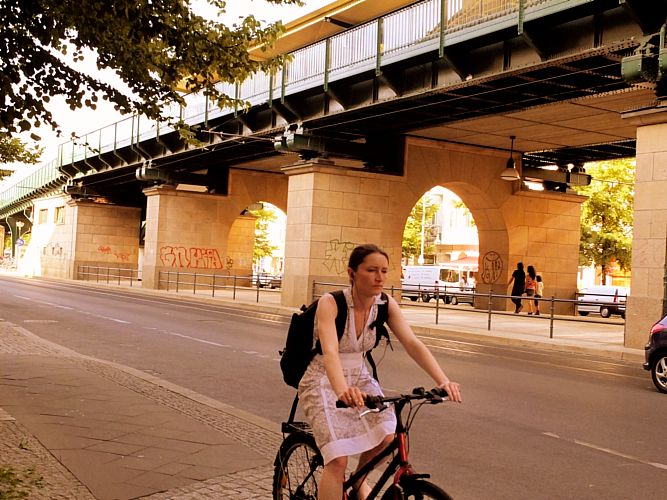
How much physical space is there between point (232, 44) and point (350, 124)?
1695cm

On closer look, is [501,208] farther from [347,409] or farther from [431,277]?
[347,409]

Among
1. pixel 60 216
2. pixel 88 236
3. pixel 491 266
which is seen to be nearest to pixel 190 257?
pixel 88 236

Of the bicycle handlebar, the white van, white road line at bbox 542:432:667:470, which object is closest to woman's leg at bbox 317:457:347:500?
the bicycle handlebar

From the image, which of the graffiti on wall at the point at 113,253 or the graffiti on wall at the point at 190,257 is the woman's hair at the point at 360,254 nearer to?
the graffiti on wall at the point at 190,257

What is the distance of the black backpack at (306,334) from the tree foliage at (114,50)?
3.57m

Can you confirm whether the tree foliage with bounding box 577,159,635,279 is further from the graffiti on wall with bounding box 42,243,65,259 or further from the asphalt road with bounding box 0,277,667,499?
the graffiti on wall with bounding box 42,243,65,259

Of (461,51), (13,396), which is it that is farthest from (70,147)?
(13,396)

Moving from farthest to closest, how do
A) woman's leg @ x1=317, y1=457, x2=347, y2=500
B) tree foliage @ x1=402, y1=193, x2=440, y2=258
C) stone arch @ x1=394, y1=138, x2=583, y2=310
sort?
tree foliage @ x1=402, y1=193, x2=440, y2=258, stone arch @ x1=394, y1=138, x2=583, y2=310, woman's leg @ x1=317, y1=457, x2=347, y2=500

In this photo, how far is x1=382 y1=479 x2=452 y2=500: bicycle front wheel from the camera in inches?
125

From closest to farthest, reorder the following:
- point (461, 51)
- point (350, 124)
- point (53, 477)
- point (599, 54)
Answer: point (53, 477)
point (599, 54)
point (461, 51)
point (350, 124)

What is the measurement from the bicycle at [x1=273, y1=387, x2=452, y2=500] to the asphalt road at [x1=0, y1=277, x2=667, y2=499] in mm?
1668

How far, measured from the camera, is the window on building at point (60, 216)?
54.4m

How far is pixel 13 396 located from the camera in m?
8.01

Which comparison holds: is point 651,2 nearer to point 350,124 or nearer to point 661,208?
point 661,208
